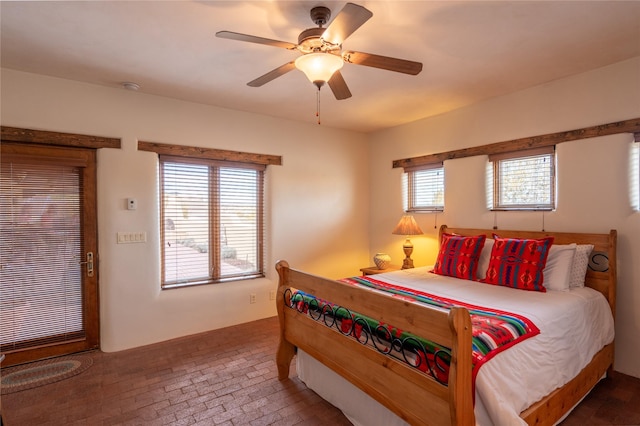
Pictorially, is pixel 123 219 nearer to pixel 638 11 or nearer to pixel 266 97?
pixel 266 97

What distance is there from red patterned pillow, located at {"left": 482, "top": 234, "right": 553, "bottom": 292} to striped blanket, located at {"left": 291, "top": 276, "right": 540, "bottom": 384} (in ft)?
2.53

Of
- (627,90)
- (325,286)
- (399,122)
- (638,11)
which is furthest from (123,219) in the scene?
(627,90)

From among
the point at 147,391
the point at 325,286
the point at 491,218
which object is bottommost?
the point at 147,391

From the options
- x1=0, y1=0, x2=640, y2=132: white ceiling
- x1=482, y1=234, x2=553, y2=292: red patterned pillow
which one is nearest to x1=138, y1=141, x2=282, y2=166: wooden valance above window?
x1=0, y1=0, x2=640, y2=132: white ceiling

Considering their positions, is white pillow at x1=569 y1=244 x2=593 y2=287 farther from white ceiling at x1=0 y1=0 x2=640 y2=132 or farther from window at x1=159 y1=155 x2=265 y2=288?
window at x1=159 y1=155 x2=265 y2=288

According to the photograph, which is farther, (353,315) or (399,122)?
(399,122)

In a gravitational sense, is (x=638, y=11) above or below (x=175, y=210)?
above

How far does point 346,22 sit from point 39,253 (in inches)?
132

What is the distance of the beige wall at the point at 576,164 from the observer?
2.77 meters

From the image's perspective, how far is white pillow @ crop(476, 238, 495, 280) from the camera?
316 cm

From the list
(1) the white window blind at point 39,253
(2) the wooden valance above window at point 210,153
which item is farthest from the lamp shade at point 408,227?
(1) the white window blind at point 39,253

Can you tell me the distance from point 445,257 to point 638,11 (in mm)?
2305

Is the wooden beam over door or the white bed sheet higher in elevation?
the wooden beam over door

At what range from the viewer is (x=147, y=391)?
2.60m
